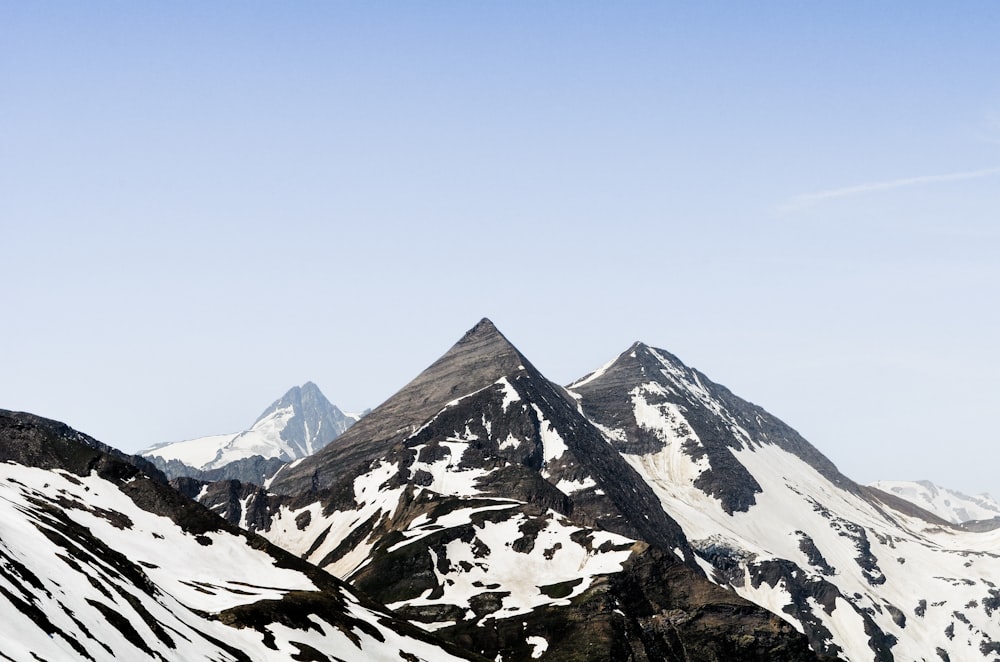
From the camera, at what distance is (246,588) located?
196875 mm

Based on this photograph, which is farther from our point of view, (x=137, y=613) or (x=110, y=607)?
(x=137, y=613)

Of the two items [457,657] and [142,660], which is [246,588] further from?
[142,660]

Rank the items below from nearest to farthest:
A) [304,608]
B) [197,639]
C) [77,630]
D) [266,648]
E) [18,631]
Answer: [18,631]
[77,630]
[197,639]
[266,648]
[304,608]

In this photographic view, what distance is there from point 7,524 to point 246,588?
55659 mm

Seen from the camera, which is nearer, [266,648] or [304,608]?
[266,648]

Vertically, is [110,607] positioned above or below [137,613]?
above

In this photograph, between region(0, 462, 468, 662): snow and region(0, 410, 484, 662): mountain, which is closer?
region(0, 462, 468, 662): snow

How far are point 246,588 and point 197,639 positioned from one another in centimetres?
5718

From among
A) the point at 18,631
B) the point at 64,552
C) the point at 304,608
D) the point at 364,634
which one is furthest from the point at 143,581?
the point at 18,631

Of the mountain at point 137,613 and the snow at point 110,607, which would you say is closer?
the snow at point 110,607

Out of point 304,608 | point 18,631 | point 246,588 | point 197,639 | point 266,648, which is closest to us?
point 18,631

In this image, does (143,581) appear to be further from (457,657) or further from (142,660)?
(457,657)

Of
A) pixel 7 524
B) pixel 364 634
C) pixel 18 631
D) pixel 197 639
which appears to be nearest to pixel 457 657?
pixel 364 634

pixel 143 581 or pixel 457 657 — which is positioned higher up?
pixel 143 581
